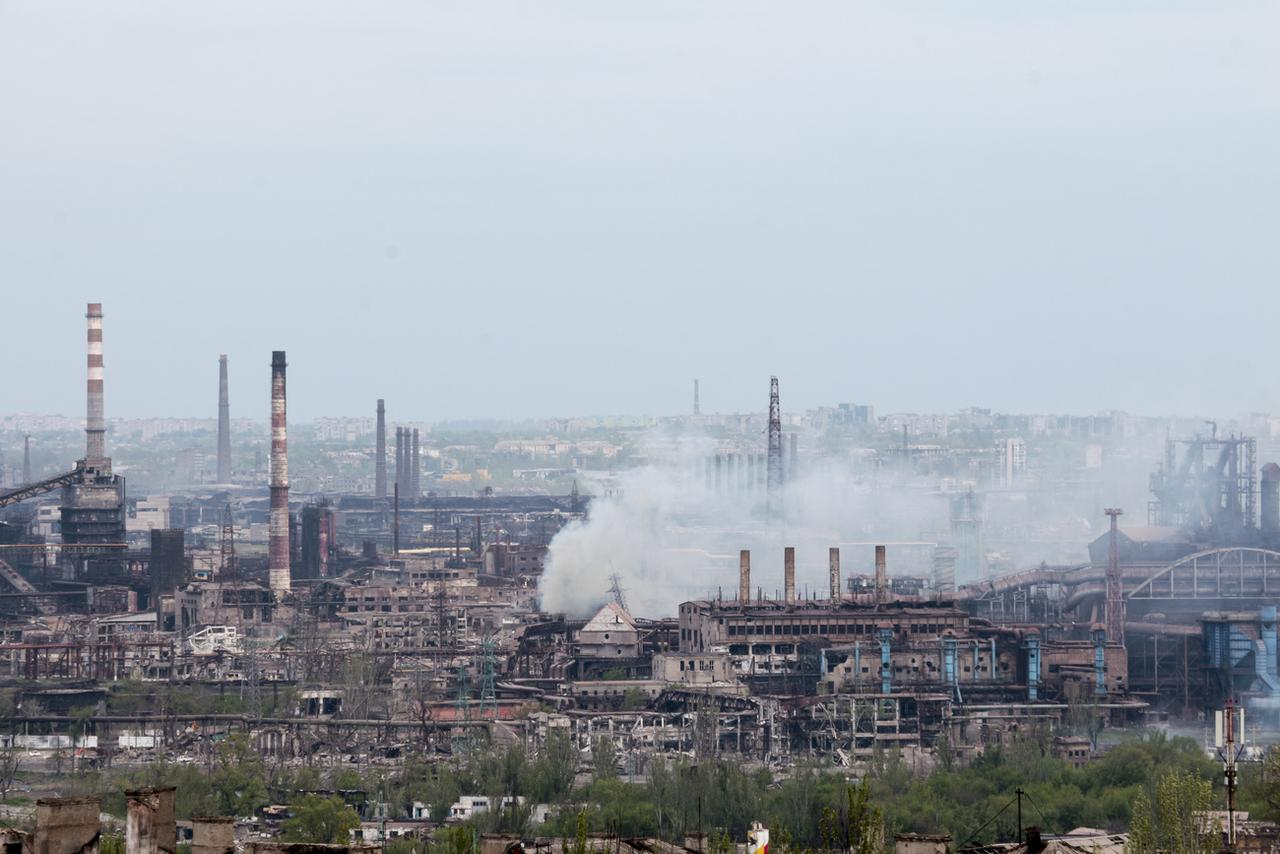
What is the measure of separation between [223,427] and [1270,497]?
52.4 metres

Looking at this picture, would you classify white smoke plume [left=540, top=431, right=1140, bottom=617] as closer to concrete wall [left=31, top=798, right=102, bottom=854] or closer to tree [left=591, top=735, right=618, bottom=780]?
tree [left=591, top=735, right=618, bottom=780]

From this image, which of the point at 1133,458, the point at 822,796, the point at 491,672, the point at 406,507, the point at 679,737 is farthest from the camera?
the point at 406,507

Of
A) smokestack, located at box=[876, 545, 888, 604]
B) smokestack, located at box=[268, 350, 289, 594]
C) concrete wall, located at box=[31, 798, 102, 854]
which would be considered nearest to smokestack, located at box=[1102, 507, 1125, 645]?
smokestack, located at box=[876, 545, 888, 604]

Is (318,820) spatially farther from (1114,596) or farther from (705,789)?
(1114,596)

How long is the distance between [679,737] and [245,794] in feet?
25.3

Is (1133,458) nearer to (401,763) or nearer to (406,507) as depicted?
(406,507)

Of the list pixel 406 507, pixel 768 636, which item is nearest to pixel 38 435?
pixel 406 507

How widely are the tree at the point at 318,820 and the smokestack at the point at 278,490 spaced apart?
83.3 ft

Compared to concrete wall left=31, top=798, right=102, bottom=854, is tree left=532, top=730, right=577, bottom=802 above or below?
below

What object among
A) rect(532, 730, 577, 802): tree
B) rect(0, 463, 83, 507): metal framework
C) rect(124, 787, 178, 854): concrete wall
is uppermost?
rect(0, 463, 83, 507): metal framework

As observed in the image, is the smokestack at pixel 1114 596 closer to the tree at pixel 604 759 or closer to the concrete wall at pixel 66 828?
the tree at pixel 604 759

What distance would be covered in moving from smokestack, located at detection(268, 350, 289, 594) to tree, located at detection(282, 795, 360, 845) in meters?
25.4

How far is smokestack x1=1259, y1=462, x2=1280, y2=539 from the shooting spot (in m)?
58.7

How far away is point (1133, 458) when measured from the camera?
79750 millimetres
